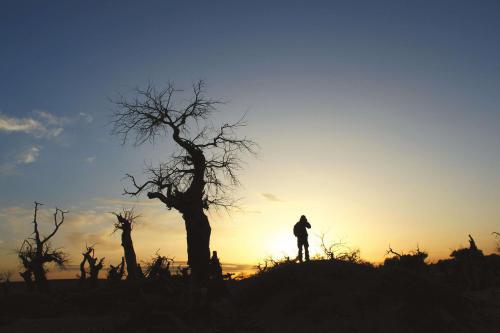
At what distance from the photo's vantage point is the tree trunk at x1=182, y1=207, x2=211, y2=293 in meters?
18.6

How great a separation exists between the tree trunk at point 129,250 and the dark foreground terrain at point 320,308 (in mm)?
8446

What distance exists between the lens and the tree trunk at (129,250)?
24359 millimetres

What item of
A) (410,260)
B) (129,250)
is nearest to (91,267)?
(129,250)

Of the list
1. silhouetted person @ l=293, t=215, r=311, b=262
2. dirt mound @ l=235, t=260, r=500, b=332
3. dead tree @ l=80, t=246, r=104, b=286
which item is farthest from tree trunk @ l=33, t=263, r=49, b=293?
dirt mound @ l=235, t=260, r=500, b=332

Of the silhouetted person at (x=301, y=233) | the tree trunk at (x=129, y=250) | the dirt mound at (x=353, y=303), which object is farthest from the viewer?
the tree trunk at (x=129, y=250)

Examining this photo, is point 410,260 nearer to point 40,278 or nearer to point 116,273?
point 116,273

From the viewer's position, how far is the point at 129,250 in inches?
997

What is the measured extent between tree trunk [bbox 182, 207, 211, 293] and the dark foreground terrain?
370 cm

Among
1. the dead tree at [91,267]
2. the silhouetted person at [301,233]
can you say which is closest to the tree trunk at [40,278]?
the dead tree at [91,267]

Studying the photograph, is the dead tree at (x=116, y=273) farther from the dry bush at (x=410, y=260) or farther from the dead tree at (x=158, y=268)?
the dry bush at (x=410, y=260)

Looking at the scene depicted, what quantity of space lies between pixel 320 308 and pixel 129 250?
1617 cm

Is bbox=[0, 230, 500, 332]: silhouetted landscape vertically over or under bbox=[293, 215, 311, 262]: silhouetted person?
under

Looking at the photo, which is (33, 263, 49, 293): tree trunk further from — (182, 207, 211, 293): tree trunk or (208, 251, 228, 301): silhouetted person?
(208, 251, 228, 301): silhouetted person

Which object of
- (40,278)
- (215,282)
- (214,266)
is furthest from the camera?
(40,278)
